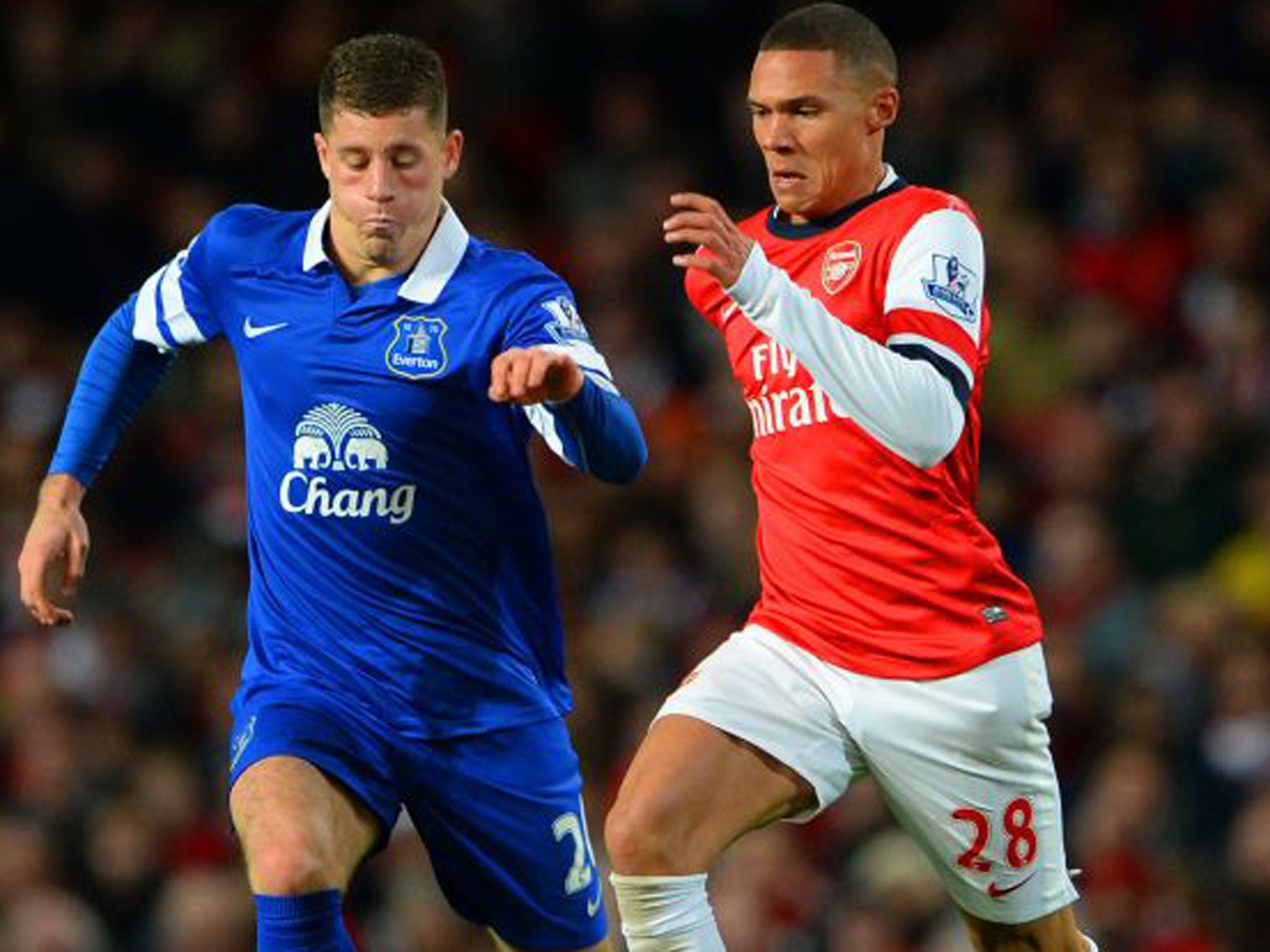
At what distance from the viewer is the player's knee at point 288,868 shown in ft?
17.1

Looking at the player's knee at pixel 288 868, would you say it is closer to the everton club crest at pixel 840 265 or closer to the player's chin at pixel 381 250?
the player's chin at pixel 381 250

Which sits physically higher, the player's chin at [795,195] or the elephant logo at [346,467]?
the player's chin at [795,195]

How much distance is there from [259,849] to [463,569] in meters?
0.82

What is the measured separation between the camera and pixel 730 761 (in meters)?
Result: 5.66

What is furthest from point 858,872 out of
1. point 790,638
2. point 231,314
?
point 231,314

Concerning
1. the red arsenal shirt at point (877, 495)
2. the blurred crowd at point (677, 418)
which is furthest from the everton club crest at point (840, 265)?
the blurred crowd at point (677, 418)

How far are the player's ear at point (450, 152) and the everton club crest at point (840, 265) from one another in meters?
0.85

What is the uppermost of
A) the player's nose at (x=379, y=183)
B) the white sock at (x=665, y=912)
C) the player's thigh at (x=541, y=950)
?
the player's nose at (x=379, y=183)

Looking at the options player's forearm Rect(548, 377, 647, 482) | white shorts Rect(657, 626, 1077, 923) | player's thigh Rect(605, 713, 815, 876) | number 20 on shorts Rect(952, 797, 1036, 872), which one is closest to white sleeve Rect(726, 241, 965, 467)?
player's forearm Rect(548, 377, 647, 482)

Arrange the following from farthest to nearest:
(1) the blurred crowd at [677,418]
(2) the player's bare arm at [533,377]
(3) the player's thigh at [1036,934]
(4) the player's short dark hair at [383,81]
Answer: (1) the blurred crowd at [677,418]
(3) the player's thigh at [1036,934]
(4) the player's short dark hair at [383,81]
(2) the player's bare arm at [533,377]

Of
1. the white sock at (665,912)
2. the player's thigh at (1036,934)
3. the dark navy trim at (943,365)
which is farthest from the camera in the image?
the player's thigh at (1036,934)

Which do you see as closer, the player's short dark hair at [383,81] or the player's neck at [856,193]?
the player's short dark hair at [383,81]

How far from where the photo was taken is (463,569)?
574 centimetres

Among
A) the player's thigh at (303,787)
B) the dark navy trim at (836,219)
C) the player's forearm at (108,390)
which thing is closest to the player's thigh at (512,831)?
the player's thigh at (303,787)
